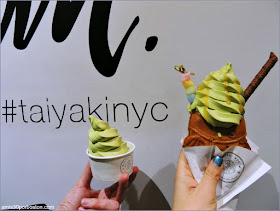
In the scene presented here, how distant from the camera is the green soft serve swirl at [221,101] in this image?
1120mm

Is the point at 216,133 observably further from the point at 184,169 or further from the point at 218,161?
the point at 184,169

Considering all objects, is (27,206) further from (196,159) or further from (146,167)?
(196,159)

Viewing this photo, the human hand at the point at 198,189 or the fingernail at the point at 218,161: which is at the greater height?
the fingernail at the point at 218,161

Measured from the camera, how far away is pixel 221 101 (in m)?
1.14

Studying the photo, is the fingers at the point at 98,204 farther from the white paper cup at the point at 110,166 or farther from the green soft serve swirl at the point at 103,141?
the green soft serve swirl at the point at 103,141

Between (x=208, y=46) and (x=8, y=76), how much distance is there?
1537 millimetres

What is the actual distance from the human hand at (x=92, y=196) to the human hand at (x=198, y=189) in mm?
316

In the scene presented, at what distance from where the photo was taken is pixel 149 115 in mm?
1682

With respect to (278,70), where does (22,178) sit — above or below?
below

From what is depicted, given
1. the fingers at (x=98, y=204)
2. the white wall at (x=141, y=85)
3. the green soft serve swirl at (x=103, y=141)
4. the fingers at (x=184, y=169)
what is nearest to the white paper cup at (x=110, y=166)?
the green soft serve swirl at (x=103, y=141)

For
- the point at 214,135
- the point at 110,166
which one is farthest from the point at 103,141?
the point at 214,135

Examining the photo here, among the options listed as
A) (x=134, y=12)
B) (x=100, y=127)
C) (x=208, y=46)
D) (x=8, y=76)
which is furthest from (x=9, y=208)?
(x=208, y=46)

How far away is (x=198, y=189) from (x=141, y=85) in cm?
84

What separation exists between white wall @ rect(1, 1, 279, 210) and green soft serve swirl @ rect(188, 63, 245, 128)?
0.46 m
